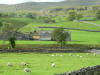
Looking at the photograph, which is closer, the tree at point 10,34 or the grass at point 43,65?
the grass at point 43,65

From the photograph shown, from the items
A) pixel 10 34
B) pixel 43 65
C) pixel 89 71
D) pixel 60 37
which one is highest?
pixel 43 65

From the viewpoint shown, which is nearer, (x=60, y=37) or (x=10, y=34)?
(x=60, y=37)

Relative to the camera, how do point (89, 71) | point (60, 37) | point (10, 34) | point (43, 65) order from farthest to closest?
point (10, 34) → point (60, 37) → point (43, 65) → point (89, 71)

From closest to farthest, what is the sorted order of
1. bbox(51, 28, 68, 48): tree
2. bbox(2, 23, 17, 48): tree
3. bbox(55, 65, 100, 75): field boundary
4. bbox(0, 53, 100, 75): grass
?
bbox(0, 53, 100, 75): grass < bbox(55, 65, 100, 75): field boundary < bbox(2, 23, 17, 48): tree < bbox(51, 28, 68, 48): tree

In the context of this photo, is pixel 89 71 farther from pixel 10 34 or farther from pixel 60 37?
pixel 10 34

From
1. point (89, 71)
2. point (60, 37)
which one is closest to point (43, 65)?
point (89, 71)

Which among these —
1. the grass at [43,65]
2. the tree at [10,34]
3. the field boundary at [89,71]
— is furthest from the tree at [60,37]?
the field boundary at [89,71]

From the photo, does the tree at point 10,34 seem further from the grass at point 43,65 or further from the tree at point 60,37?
the grass at point 43,65

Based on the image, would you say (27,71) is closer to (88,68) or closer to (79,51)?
(88,68)

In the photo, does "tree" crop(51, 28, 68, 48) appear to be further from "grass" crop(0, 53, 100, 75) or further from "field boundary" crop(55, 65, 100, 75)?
"field boundary" crop(55, 65, 100, 75)

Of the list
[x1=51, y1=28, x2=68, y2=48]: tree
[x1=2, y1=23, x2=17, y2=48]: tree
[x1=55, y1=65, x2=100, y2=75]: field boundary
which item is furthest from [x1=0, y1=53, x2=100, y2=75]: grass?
[x1=51, y1=28, x2=68, y2=48]: tree

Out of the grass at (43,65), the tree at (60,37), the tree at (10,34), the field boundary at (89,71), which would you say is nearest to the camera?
the grass at (43,65)

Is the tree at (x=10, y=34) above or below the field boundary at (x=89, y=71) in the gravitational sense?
below

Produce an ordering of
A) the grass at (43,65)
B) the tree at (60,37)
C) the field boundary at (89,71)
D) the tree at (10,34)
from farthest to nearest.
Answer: the tree at (60,37)
the tree at (10,34)
the field boundary at (89,71)
the grass at (43,65)
